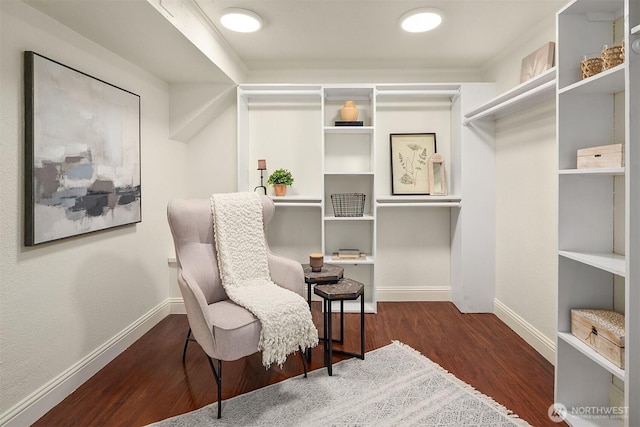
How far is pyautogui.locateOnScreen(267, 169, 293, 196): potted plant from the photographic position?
3456 millimetres

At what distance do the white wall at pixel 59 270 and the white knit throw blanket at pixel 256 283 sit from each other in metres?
0.84

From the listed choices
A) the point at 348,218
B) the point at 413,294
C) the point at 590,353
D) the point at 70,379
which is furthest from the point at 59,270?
the point at 413,294

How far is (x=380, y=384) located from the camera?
2.17 metres

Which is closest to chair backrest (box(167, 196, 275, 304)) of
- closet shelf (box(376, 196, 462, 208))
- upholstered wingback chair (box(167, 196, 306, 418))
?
upholstered wingback chair (box(167, 196, 306, 418))

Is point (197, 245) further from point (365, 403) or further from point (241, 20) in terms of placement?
point (241, 20)

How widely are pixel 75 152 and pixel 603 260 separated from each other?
281 centimetres

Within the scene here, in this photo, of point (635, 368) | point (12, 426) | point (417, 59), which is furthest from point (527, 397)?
point (417, 59)

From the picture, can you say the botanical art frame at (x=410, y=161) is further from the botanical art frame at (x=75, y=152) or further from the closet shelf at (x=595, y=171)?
the botanical art frame at (x=75, y=152)

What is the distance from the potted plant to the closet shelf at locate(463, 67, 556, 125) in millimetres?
1737

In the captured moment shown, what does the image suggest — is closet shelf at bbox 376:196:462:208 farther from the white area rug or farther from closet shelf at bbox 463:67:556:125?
the white area rug

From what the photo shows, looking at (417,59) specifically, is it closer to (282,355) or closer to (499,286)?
(499,286)

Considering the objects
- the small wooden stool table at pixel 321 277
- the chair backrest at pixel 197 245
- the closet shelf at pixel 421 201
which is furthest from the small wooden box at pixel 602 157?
the chair backrest at pixel 197 245

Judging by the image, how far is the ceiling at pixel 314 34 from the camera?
2.07 meters

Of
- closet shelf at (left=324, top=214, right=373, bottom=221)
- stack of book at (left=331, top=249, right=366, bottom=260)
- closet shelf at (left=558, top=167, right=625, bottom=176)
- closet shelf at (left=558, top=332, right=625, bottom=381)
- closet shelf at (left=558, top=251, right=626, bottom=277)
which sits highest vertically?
closet shelf at (left=558, top=167, right=625, bottom=176)
